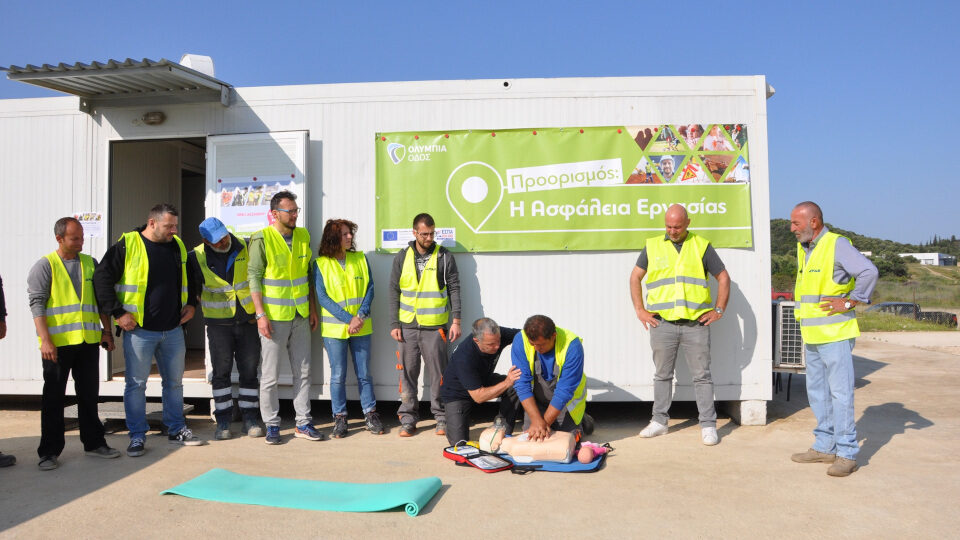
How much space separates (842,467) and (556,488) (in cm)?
188

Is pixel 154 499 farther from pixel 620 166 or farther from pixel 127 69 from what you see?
pixel 620 166

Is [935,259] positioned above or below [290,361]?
above

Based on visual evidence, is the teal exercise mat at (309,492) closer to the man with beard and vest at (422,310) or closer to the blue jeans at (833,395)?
the man with beard and vest at (422,310)

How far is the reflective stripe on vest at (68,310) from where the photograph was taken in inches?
172

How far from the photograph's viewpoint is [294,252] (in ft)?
17.2

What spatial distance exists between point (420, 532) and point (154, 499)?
1.66 m

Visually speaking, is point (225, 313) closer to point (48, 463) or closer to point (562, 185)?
point (48, 463)

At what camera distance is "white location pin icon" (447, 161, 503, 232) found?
5.71m

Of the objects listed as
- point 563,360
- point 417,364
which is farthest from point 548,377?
point 417,364

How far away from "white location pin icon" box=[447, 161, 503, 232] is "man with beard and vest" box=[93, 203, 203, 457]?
2291 millimetres

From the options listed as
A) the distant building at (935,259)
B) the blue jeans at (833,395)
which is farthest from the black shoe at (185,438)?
the distant building at (935,259)

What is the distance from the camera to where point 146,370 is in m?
4.80

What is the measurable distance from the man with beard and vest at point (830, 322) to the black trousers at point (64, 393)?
16.4 feet

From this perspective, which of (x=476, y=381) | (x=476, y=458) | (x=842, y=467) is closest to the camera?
(x=842, y=467)
